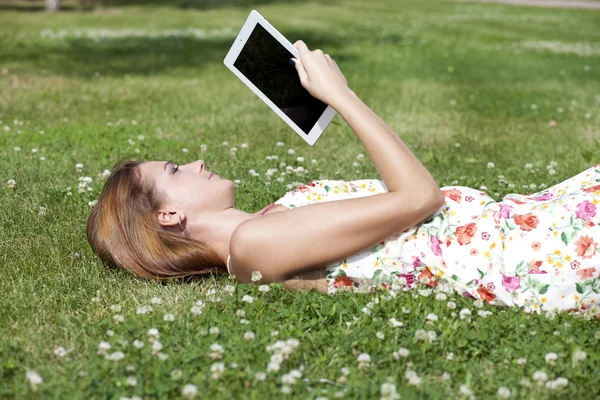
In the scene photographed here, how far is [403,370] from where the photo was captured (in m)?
3.34

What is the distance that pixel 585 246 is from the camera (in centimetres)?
380

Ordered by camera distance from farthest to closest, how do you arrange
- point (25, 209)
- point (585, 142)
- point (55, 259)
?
point (585, 142) → point (25, 209) → point (55, 259)

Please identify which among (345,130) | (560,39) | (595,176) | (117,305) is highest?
(595,176)

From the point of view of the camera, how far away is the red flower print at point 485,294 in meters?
3.94

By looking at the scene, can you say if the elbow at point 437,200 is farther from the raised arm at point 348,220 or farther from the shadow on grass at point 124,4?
the shadow on grass at point 124,4

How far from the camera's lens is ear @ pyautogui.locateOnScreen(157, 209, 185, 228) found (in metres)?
4.10

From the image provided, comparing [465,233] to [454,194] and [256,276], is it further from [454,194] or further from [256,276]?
[256,276]

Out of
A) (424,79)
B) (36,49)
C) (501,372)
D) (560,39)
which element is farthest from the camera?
(560,39)

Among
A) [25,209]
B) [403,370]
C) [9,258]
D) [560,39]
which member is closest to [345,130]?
[25,209]

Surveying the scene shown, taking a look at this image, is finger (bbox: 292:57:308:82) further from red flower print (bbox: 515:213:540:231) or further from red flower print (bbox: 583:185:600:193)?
red flower print (bbox: 583:185:600:193)

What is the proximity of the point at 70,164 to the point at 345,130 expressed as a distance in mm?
3097

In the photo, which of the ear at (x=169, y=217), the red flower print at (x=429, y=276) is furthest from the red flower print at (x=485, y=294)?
the ear at (x=169, y=217)

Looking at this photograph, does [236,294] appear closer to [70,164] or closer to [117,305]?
[117,305]

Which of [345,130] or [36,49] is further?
[36,49]
